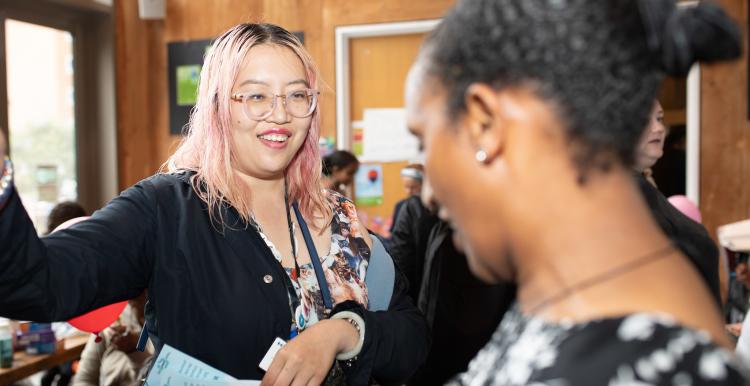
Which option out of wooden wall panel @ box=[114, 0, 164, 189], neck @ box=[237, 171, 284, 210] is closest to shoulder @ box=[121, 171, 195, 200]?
neck @ box=[237, 171, 284, 210]

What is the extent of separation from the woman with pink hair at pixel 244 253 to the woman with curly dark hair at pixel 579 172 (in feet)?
2.29

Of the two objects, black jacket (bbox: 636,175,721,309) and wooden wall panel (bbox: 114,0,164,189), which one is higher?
wooden wall panel (bbox: 114,0,164,189)

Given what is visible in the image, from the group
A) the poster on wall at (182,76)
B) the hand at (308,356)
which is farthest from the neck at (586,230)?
the poster on wall at (182,76)

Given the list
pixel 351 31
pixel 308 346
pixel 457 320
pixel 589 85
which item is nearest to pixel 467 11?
pixel 589 85

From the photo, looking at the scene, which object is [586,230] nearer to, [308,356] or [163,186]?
[308,356]

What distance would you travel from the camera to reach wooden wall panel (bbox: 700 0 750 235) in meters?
3.98

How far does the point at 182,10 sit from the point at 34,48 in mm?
1105

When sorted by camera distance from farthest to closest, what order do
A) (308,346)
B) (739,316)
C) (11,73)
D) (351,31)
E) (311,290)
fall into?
1. (351,31)
2. (11,73)
3. (739,316)
4. (311,290)
5. (308,346)

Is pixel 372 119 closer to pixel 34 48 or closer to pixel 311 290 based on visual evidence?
pixel 34 48

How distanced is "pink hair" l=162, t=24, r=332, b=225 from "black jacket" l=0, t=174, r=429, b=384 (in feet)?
0.14

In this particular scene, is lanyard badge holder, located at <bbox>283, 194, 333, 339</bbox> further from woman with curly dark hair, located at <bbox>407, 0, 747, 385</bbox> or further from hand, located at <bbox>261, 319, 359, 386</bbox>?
woman with curly dark hair, located at <bbox>407, 0, 747, 385</bbox>

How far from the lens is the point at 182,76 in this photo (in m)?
5.09

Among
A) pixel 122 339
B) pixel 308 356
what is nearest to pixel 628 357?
pixel 308 356

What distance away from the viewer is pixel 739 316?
3240 millimetres
